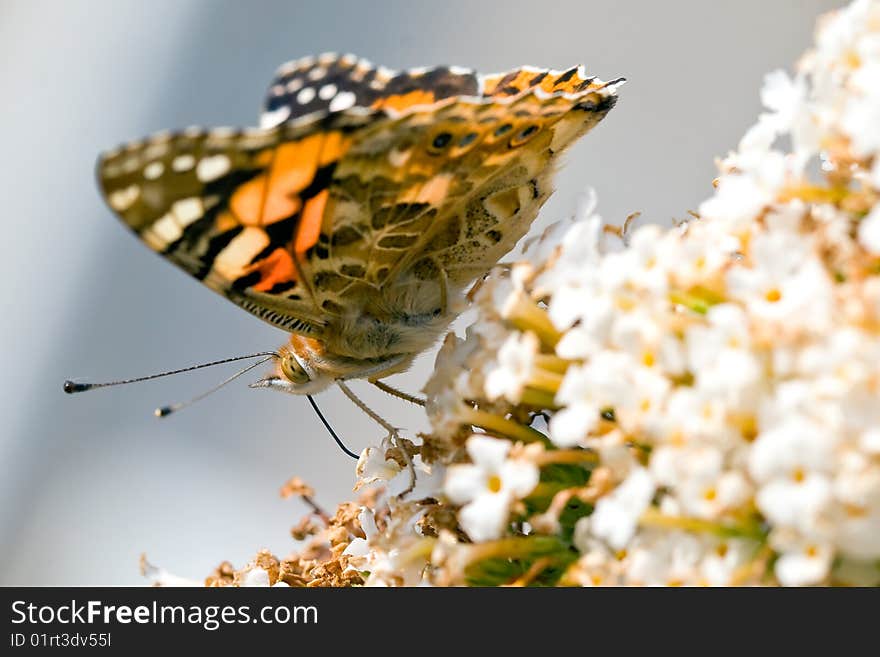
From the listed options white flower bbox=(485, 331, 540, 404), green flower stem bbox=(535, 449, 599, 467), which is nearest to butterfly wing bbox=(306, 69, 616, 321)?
white flower bbox=(485, 331, 540, 404)

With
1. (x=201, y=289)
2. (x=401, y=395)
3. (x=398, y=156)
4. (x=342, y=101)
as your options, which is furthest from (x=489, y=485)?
(x=201, y=289)

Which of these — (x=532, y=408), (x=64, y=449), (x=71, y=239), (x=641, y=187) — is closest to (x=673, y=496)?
(x=532, y=408)

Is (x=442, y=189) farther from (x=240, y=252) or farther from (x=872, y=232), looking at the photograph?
(x=872, y=232)

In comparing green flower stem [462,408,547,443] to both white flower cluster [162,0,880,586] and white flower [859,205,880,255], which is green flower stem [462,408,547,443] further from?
white flower [859,205,880,255]

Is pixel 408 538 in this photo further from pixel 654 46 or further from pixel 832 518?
pixel 654 46

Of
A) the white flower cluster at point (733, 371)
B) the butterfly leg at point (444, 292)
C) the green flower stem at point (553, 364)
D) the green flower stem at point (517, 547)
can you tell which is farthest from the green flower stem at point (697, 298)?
the butterfly leg at point (444, 292)

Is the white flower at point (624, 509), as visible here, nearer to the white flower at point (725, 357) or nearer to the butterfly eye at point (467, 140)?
the white flower at point (725, 357)
